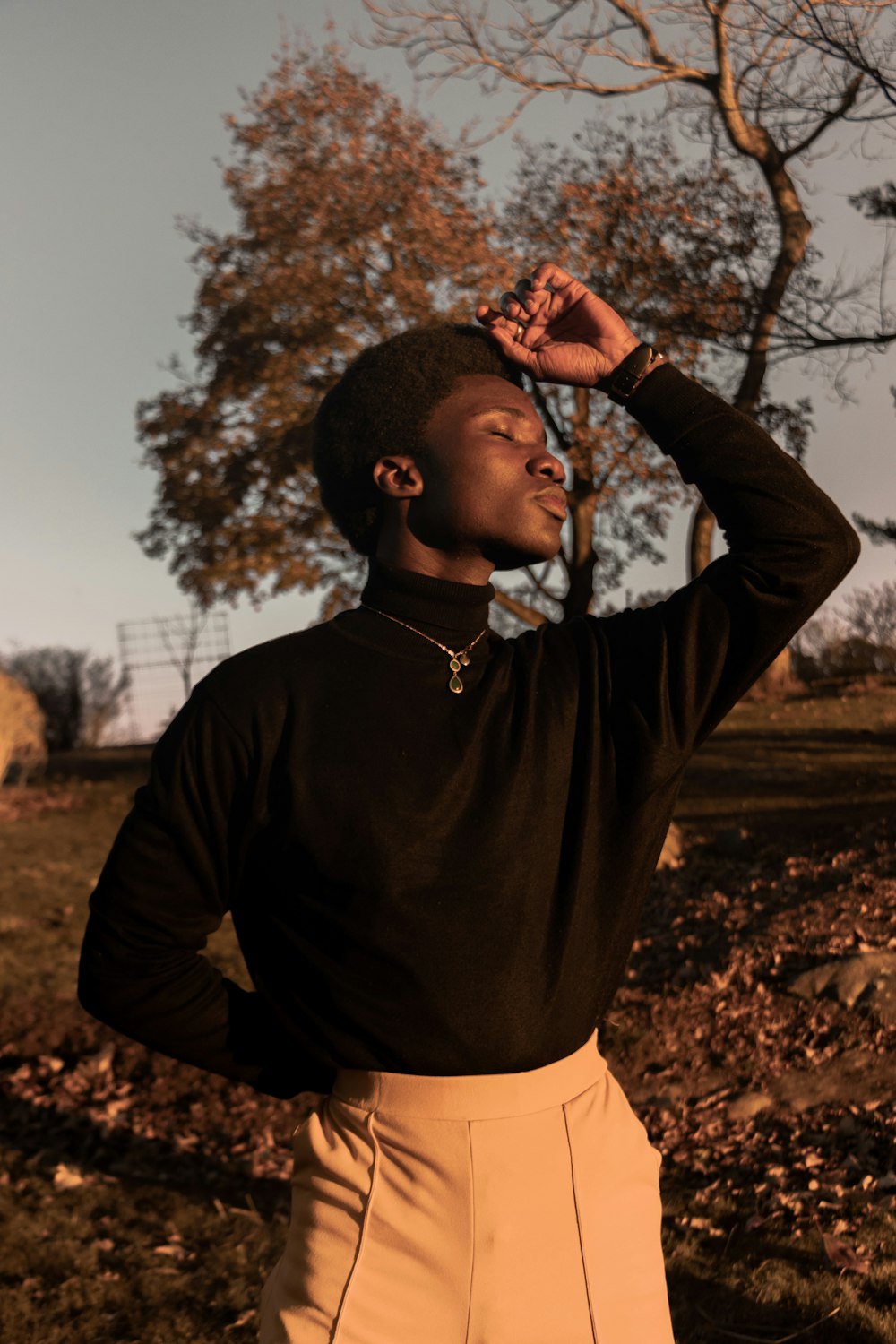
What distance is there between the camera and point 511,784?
221cm

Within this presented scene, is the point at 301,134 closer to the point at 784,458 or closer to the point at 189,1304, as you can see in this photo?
the point at 189,1304

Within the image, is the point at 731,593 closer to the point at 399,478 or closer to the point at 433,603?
the point at 433,603

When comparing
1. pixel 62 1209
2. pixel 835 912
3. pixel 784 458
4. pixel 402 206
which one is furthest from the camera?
pixel 402 206

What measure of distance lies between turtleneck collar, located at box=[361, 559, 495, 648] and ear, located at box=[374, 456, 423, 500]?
155mm

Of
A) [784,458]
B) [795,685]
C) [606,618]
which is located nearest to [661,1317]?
[606,618]

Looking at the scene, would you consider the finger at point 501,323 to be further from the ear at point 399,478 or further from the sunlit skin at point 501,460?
the ear at point 399,478

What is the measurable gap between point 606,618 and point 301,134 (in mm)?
16160

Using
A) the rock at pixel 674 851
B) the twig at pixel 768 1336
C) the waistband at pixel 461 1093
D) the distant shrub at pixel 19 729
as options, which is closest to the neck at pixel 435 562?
the waistband at pixel 461 1093

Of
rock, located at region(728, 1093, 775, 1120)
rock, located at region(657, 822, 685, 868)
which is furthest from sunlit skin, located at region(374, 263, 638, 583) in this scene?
rock, located at region(657, 822, 685, 868)

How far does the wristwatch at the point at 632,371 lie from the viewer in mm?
2557

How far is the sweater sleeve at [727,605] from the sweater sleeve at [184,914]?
748mm

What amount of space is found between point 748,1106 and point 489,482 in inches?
216

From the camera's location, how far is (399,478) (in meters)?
2.57

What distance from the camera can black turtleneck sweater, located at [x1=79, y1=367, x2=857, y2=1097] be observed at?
2.15 m
